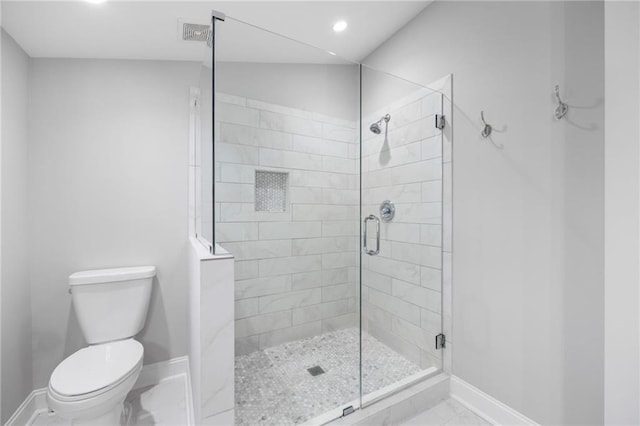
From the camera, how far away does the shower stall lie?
144cm

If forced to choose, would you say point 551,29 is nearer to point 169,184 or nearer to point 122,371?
point 169,184

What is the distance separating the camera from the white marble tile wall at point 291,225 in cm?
146

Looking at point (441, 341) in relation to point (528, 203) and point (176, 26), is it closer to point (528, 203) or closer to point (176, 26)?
point (528, 203)

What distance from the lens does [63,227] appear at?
183 centimetres

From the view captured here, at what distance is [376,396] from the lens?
1.59m

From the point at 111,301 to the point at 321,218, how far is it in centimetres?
147

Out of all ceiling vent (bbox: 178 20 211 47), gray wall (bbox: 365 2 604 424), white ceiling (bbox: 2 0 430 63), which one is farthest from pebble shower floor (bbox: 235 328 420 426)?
ceiling vent (bbox: 178 20 211 47)

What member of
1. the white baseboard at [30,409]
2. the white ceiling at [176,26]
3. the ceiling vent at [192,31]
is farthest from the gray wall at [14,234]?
the ceiling vent at [192,31]

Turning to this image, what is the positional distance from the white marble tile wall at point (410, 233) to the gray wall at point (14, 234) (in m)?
2.07

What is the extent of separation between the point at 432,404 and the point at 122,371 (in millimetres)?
1782

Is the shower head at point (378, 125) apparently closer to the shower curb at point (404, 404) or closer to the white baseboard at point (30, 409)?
the shower curb at point (404, 404)

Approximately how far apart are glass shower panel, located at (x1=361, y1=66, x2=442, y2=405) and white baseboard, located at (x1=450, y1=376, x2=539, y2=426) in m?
0.16

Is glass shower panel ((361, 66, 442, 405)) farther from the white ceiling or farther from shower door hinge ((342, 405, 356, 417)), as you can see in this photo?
the white ceiling

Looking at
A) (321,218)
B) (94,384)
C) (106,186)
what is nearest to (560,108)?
(321,218)
